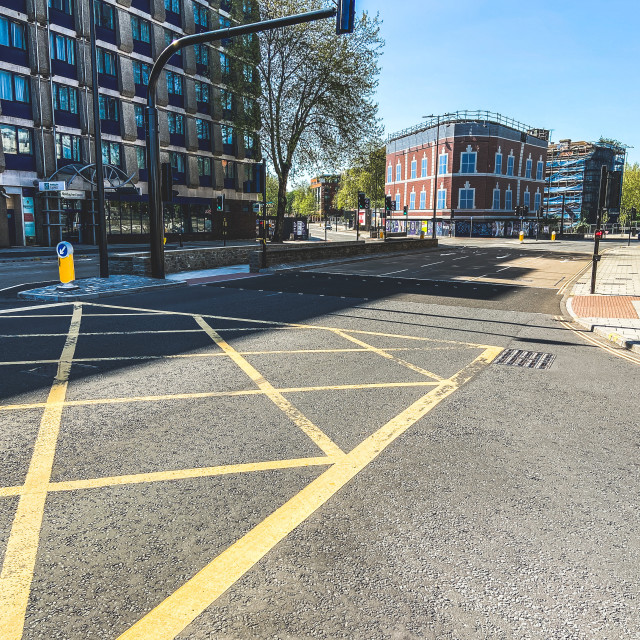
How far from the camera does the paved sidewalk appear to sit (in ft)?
32.2

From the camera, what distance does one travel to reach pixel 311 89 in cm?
3644

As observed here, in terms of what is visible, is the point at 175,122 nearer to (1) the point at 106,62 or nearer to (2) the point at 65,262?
(1) the point at 106,62

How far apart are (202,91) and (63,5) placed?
43.1 feet

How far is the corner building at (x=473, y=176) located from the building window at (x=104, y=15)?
33.6 m

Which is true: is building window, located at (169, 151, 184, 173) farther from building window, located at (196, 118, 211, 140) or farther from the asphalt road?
the asphalt road

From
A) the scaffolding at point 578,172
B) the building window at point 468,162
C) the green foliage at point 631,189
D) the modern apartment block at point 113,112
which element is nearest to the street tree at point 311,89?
the modern apartment block at point 113,112

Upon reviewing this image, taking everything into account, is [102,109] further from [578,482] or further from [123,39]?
[578,482]

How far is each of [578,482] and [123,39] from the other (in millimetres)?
43464

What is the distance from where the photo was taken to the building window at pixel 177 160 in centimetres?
4431

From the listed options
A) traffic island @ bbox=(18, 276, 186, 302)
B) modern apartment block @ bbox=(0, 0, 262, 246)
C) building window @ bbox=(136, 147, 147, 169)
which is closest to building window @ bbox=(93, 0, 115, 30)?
modern apartment block @ bbox=(0, 0, 262, 246)

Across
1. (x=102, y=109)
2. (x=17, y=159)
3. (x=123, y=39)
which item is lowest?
(x=17, y=159)

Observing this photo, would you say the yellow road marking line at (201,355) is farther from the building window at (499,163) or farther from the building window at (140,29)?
the building window at (499,163)

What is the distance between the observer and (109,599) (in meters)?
2.87

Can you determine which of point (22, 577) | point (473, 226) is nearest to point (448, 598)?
point (22, 577)
